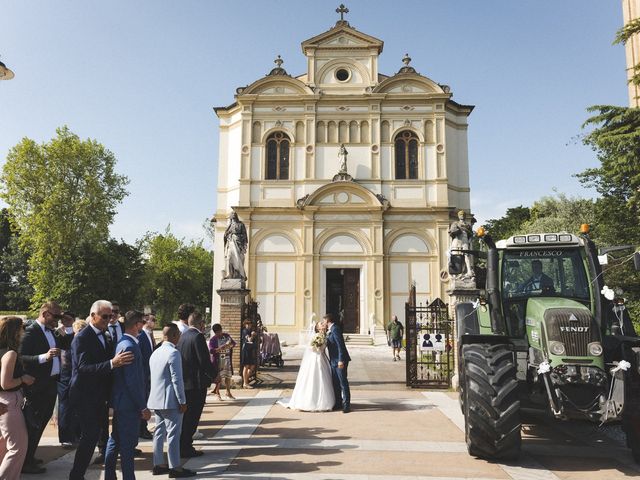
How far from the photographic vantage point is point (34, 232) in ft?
103

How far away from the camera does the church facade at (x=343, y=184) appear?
2692 cm

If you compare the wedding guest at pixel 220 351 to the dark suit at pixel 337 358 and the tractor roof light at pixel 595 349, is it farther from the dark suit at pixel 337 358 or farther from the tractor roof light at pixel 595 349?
the tractor roof light at pixel 595 349

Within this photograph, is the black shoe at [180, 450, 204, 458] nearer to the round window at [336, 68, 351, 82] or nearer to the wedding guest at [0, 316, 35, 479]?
the wedding guest at [0, 316, 35, 479]

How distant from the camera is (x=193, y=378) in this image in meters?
6.96

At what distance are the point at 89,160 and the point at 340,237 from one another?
17.8 m

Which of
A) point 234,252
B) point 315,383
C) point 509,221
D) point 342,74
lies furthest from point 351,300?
point 509,221

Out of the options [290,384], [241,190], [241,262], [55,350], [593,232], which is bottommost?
[290,384]

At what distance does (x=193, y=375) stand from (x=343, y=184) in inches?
830

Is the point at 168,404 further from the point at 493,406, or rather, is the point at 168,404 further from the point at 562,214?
the point at 562,214

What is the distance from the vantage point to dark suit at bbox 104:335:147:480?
5.05 meters

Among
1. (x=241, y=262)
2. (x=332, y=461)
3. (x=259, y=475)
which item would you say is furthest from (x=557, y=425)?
(x=241, y=262)

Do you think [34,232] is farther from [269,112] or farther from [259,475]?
[259,475]

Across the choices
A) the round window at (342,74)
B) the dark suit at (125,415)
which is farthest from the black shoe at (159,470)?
the round window at (342,74)

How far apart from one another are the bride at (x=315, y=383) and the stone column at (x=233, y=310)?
3230 mm
